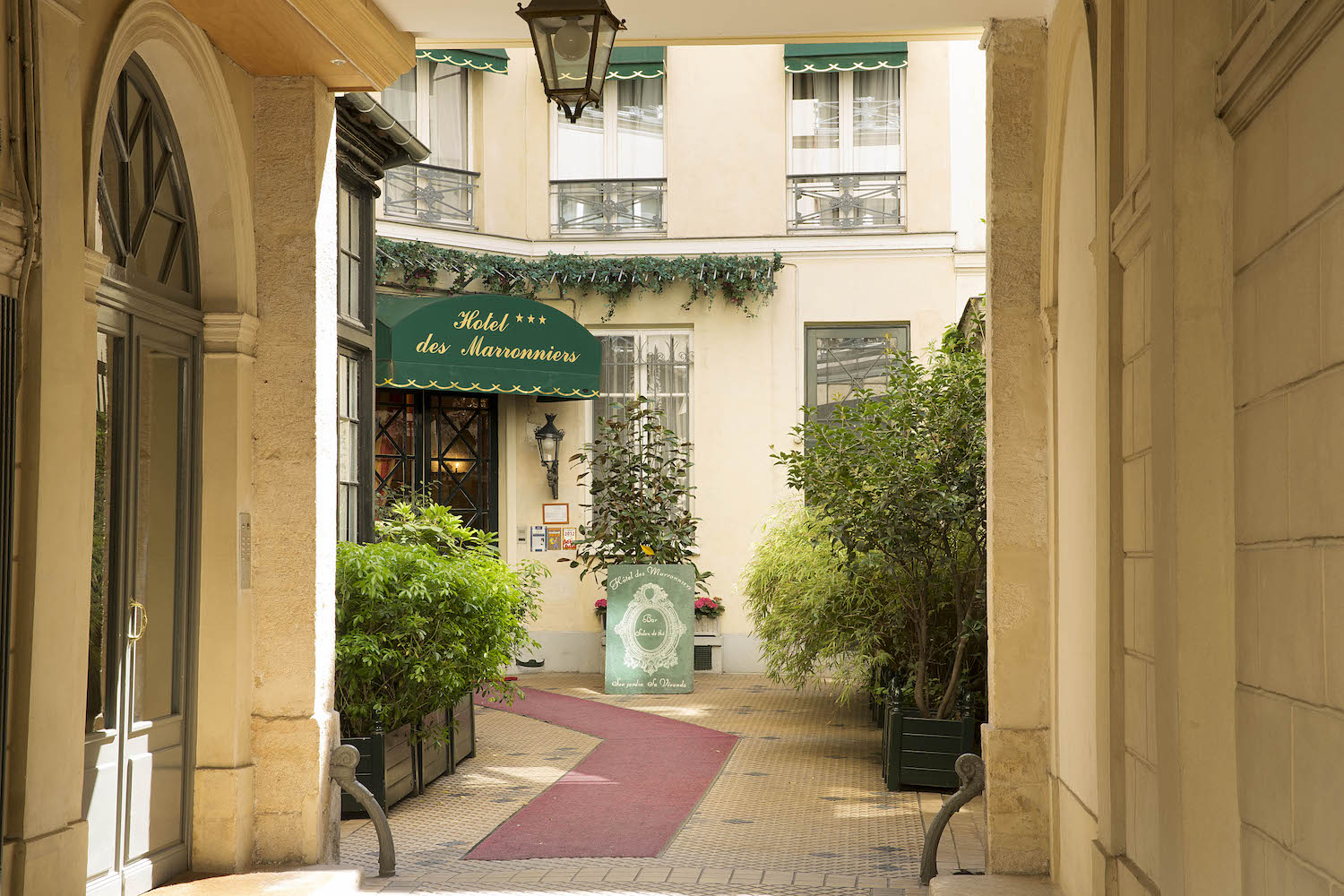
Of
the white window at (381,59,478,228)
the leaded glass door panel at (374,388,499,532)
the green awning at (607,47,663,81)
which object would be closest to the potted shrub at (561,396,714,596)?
the leaded glass door panel at (374,388,499,532)

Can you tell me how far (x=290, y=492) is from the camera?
18.9ft

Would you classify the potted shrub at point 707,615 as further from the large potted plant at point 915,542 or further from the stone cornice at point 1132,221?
the stone cornice at point 1132,221

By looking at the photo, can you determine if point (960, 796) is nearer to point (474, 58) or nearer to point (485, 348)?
point (485, 348)

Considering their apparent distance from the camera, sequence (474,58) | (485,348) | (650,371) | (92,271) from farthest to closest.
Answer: (650,371) → (474,58) → (485,348) → (92,271)

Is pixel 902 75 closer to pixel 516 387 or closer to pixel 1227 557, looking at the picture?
pixel 516 387

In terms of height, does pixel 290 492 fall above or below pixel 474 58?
below

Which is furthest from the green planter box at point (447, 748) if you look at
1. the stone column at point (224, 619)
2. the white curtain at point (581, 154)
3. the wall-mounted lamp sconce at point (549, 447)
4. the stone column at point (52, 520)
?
the white curtain at point (581, 154)

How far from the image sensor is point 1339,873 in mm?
2078

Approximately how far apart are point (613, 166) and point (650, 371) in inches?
94.8

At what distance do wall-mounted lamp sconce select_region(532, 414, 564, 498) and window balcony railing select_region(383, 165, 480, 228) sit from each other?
2384mm

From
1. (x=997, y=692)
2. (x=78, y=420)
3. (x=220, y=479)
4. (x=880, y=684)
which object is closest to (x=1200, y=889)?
(x=997, y=692)

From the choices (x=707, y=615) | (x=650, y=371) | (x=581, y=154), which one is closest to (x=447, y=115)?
(x=581, y=154)

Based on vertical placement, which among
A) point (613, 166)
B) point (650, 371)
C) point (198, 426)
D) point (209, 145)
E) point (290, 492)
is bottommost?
point (290, 492)

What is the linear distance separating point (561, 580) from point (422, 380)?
299 cm
